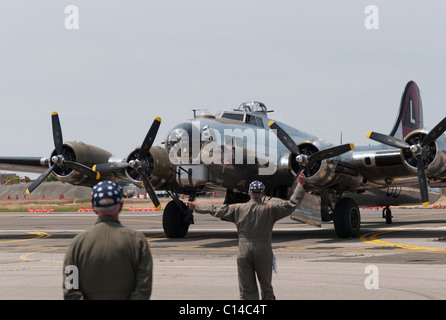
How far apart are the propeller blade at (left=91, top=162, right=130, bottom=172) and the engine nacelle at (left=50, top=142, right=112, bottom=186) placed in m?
1.10

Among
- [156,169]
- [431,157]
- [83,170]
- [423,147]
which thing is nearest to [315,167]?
[423,147]

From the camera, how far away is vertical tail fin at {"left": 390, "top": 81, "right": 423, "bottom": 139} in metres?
29.3

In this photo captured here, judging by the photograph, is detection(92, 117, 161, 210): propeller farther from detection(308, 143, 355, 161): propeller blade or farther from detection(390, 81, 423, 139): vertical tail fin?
detection(390, 81, 423, 139): vertical tail fin

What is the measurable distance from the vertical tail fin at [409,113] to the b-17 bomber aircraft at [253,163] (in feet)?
11.9

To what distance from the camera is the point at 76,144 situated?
2642 centimetres

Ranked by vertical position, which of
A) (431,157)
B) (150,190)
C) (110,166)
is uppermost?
(431,157)

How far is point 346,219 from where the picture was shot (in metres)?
23.9

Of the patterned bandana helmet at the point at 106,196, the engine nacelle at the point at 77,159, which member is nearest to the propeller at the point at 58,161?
the engine nacelle at the point at 77,159

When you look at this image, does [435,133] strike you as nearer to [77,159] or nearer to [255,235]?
[77,159]

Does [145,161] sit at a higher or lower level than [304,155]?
lower

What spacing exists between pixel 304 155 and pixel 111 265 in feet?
60.1

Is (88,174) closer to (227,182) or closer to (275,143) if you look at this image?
(227,182)

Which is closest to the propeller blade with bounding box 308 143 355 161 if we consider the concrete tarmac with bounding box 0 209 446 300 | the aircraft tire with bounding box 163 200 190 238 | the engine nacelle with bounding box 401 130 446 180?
the engine nacelle with bounding box 401 130 446 180

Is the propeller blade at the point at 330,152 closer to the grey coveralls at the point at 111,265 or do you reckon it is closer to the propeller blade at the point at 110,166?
the propeller blade at the point at 110,166
